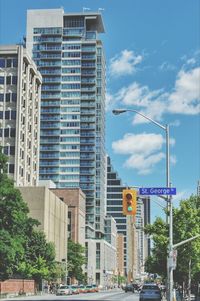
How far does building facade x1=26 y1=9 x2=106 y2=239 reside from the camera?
17625 centimetres

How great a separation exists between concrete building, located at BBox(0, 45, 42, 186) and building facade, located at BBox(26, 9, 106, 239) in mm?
60502

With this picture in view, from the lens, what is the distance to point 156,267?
56.7 metres

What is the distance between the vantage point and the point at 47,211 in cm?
10262

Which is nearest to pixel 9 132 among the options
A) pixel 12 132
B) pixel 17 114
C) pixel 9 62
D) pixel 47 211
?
pixel 12 132

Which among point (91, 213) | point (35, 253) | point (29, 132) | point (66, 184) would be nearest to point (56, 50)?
point (66, 184)

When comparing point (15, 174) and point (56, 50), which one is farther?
point (56, 50)

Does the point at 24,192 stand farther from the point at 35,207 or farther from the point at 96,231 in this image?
the point at 96,231

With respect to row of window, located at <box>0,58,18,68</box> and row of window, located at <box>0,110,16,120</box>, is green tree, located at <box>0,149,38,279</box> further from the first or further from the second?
row of window, located at <box>0,58,18,68</box>

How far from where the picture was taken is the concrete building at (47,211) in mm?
100688

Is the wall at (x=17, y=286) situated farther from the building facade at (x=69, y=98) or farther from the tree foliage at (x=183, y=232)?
the building facade at (x=69, y=98)

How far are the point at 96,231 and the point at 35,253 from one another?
109 metres

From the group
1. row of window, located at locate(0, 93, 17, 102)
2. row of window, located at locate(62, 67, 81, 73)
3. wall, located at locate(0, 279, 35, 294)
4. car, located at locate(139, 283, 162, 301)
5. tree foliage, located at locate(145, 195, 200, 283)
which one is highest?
row of window, located at locate(62, 67, 81, 73)

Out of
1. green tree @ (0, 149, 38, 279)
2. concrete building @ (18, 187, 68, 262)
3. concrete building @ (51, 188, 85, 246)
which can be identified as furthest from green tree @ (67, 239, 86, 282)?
green tree @ (0, 149, 38, 279)

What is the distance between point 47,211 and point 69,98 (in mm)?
81572
